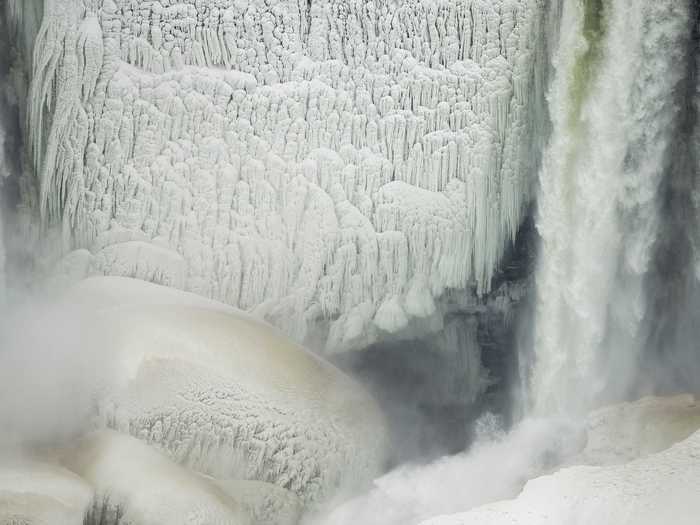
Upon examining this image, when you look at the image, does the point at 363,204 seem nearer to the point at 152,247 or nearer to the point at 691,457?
the point at 152,247

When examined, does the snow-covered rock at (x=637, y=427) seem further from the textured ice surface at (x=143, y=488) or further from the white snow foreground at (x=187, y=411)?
the textured ice surface at (x=143, y=488)

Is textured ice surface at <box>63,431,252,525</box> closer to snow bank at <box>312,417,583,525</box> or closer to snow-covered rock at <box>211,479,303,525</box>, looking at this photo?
snow-covered rock at <box>211,479,303,525</box>

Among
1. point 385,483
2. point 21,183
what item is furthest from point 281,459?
point 21,183

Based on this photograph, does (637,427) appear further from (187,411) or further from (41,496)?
(41,496)

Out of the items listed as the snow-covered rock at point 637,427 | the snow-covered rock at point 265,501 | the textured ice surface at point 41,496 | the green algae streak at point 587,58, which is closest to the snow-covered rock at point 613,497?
the snow-covered rock at point 637,427

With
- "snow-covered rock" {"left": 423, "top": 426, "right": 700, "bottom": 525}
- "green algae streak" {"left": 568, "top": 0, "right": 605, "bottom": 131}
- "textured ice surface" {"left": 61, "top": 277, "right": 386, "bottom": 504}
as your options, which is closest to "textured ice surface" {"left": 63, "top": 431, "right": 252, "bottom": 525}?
"textured ice surface" {"left": 61, "top": 277, "right": 386, "bottom": 504}
